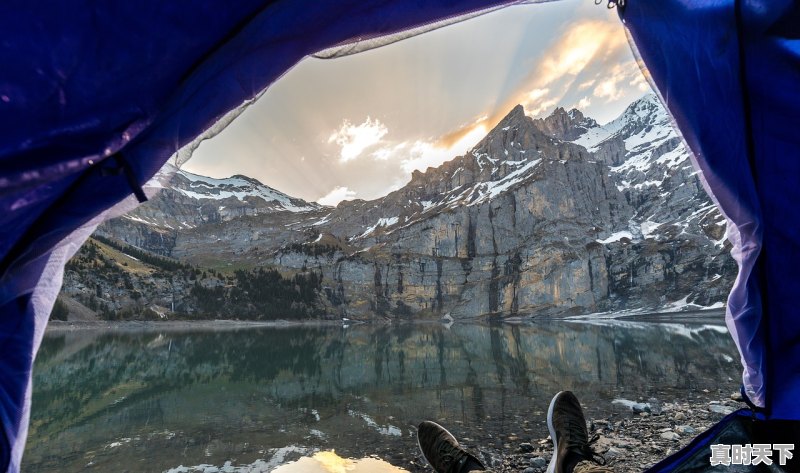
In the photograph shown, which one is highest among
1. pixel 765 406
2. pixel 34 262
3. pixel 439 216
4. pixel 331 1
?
pixel 439 216

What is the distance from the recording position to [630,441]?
825cm

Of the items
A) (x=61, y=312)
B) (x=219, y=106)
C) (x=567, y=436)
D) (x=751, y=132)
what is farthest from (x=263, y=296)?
(x=751, y=132)

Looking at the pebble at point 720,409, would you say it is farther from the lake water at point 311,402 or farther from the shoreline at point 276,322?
the shoreline at point 276,322

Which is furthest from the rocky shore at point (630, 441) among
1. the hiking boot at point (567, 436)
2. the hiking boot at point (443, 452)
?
the hiking boot at point (443, 452)

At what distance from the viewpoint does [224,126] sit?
2494 millimetres

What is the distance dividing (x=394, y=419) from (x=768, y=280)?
1020 centimetres

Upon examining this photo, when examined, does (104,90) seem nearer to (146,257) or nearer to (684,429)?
(684,429)

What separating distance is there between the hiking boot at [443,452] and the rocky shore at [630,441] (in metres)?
2.82

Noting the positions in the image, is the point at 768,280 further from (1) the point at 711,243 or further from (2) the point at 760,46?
(1) the point at 711,243

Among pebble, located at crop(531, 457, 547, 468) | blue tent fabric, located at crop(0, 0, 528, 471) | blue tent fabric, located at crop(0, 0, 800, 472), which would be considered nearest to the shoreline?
pebble, located at crop(531, 457, 547, 468)

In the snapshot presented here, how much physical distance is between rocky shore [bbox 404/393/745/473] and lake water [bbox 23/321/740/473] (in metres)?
0.50

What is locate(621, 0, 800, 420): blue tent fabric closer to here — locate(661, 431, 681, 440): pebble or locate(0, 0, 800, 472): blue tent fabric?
locate(0, 0, 800, 472): blue tent fabric

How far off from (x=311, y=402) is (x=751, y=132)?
14.6 m

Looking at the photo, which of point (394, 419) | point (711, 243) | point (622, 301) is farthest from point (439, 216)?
→ point (394, 419)
